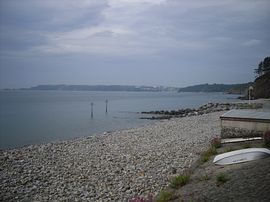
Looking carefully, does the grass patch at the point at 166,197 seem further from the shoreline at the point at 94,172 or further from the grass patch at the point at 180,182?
the shoreline at the point at 94,172

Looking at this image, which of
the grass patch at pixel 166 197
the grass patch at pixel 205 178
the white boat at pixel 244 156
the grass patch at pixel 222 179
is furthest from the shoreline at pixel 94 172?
the grass patch at pixel 222 179

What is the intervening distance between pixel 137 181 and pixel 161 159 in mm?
3826

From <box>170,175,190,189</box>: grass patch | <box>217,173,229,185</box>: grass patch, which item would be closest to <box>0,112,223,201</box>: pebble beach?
<box>170,175,190,189</box>: grass patch

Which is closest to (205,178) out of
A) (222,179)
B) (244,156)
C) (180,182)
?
(180,182)

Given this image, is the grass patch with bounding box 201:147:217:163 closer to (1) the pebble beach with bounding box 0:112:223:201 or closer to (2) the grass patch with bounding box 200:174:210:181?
(1) the pebble beach with bounding box 0:112:223:201

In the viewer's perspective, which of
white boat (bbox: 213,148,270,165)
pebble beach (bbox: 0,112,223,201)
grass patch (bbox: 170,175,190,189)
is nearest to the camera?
grass patch (bbox: 170,175,190,189)

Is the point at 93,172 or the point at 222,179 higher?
the point at 222,179

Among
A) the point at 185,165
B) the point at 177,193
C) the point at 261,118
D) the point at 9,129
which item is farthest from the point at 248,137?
the point at 9,129

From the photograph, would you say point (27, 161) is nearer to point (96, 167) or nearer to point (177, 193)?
point (96, 167)

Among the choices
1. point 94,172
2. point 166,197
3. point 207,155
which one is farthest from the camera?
point 94,172

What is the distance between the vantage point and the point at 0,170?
15859 millimetres

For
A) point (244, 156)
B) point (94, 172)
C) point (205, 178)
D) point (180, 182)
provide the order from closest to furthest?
1. point (205, 178)
2. point (180, 182)
3. point (244, 156)
4. point (94, 172)

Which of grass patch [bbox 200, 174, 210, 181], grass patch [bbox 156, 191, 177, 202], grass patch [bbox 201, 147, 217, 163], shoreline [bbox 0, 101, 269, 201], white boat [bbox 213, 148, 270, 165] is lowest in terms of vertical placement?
shoreline [bbox 0, 101, 269, 201]

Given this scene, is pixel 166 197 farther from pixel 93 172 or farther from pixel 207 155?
pixel 93 172
